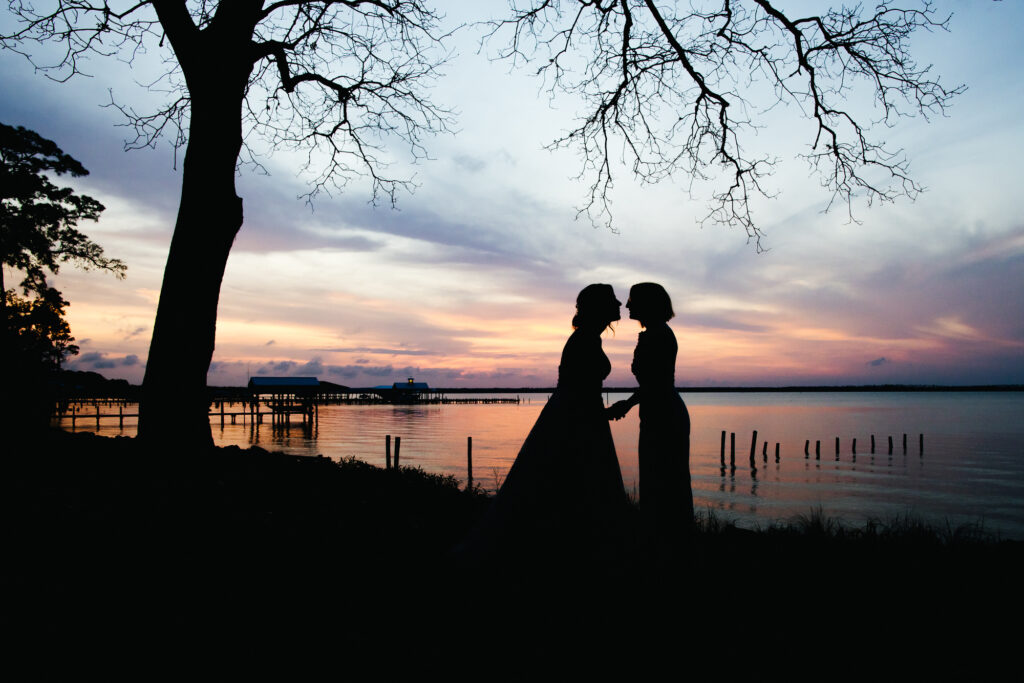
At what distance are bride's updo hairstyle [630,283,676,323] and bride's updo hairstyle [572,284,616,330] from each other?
194 mm

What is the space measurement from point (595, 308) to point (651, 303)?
16.3 inches

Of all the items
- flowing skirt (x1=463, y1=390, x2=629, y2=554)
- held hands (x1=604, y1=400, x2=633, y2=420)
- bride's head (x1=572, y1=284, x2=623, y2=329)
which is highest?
bride's head (x1=572, y1=284, x2=623, y2=329)

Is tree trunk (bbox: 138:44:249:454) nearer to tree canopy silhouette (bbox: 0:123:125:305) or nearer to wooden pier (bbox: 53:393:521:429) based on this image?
wooden pier (bbox: 53:393:521:429)

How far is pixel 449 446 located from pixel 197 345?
112 feet

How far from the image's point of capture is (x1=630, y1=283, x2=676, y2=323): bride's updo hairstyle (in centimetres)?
446

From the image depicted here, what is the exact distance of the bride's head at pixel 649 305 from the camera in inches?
175

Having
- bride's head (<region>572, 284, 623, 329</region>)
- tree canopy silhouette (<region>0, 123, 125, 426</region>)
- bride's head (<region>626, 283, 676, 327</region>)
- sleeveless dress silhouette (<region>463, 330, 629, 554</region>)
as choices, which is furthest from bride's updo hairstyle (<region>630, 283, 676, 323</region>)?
tree canopy silhouette (<region>0, 123, 125, 426</region>)

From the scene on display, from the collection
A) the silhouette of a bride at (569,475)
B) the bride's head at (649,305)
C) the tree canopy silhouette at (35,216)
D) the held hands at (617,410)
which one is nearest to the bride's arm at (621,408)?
the held hands at (617,410)

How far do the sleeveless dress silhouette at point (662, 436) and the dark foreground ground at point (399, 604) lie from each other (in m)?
0.28

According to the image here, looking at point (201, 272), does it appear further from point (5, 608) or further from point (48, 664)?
point (48, 664)

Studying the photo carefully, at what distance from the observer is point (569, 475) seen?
432 cm

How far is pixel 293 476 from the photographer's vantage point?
7.64m

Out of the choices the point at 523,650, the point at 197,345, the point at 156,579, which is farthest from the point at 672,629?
the point at 197,345

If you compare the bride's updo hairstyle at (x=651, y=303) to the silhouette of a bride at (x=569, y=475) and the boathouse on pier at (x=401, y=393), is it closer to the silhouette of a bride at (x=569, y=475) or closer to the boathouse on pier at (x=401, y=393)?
the silhouette of a bride at (x=569, y=475)
